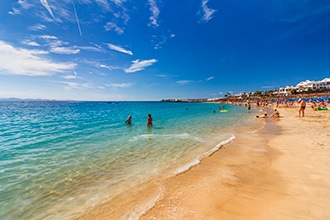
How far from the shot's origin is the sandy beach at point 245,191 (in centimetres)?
380

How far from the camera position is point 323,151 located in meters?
7.69

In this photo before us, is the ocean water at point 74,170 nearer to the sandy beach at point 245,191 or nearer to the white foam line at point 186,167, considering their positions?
the white foam line at point 186,167

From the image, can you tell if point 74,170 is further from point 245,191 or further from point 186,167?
point 245,191

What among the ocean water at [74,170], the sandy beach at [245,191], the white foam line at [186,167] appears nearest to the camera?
the sandy beach at [245,191]

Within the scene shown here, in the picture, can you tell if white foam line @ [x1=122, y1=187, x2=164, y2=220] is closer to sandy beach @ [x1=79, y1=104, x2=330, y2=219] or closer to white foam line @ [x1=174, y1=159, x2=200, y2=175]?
sandy beach @ [x1=79, y1=104, x2=330, y2=219]

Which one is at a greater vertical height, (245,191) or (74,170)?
(245,191)

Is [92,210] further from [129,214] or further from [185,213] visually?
[185,213]

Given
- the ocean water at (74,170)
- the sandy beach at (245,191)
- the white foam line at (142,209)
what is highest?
the sandy beach at (245,191)

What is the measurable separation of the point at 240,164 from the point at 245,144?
12.3 feet

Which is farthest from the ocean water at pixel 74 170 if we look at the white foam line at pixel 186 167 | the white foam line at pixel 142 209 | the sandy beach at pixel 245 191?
the white foam line at pixel 142 209

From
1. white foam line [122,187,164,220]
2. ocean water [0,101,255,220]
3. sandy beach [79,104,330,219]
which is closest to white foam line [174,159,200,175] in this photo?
ocean water [0,101,255,220]

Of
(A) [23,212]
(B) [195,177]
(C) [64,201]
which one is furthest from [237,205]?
(A) [23,212]

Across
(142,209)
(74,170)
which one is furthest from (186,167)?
A: (74,170)

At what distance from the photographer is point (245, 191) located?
4.71 meters
